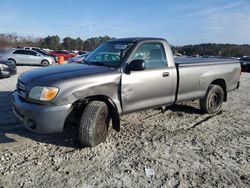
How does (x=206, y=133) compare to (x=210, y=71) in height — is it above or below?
below

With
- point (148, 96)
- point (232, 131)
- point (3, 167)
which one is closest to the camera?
point (3, 167)

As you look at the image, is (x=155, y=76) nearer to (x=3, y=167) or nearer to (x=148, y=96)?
(x=148, y=96)

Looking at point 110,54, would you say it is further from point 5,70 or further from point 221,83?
point 5,70

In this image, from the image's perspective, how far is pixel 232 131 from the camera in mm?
6172

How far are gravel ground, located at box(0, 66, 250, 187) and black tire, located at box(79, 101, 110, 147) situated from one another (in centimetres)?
15

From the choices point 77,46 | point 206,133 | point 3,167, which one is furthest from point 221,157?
point 77,46

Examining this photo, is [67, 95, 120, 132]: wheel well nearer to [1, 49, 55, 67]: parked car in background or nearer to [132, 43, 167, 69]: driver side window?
[132, 43, 167, 69]: driver side window

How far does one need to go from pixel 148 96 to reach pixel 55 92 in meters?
1.90

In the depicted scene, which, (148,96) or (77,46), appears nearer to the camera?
(148,96)

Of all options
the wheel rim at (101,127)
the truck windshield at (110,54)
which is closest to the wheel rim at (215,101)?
the truck windshield at (110,54)

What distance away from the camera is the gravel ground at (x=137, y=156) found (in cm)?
388

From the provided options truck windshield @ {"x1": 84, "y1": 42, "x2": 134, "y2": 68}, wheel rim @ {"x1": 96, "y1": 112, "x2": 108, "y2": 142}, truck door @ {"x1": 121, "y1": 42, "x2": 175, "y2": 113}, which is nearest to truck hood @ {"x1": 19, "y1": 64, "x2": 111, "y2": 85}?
truck windshield @ {"x1": 84, "y1": 42, "x2": 134, "y2": 68}

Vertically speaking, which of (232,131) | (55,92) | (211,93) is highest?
(55,92)

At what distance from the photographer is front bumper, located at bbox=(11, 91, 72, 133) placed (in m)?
4.40
